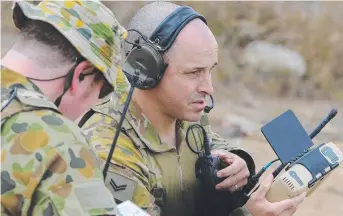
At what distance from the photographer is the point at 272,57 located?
10.1m

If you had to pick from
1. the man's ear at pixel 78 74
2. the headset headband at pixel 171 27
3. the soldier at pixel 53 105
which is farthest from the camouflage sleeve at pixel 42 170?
the headset headband at pixel 171 27

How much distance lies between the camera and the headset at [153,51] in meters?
2.89

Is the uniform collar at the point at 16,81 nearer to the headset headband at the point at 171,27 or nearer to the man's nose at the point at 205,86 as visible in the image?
the headset headband at the point at 171,27

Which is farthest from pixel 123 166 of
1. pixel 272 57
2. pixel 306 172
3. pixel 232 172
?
pixel 272 57

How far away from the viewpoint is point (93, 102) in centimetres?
218

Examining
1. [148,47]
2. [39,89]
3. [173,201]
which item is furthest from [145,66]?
[39,89]

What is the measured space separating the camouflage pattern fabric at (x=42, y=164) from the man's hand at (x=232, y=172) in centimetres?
119

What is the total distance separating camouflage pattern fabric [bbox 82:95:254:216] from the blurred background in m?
5.44

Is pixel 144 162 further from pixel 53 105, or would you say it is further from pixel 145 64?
pixel 53 105

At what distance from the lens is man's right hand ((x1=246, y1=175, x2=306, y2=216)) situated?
2.99 metres

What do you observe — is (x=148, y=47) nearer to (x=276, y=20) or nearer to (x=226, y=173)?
(x=226, y=173)

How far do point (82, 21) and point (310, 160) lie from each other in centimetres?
118

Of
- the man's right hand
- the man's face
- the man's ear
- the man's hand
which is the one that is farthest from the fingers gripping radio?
the man's ear

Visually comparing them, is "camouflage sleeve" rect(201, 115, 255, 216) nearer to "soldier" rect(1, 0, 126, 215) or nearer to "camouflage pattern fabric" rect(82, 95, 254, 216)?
"camouflage pattern fabric" rect(82, 95, 254, 216)
